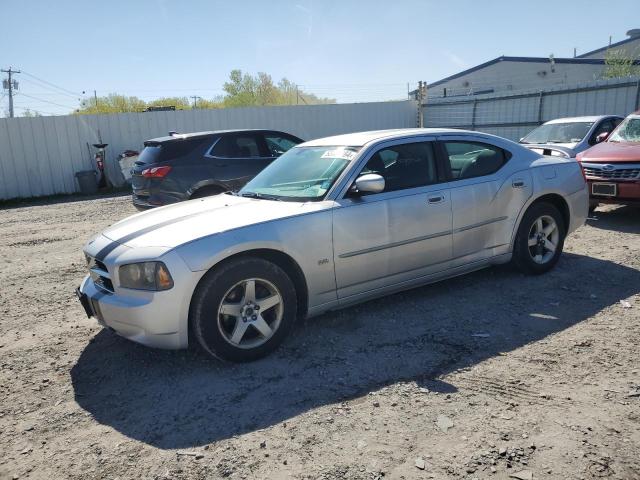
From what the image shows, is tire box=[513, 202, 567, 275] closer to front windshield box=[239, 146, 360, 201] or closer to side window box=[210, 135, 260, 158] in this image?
front windshield box=[239, 146, 360, 201]

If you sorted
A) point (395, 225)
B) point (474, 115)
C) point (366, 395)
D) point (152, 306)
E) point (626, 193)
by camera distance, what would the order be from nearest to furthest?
point (366, 395)
point (152, 306)
point (395, 225)
point (626, 193)
point (474, 115)

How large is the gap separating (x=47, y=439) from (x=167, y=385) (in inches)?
30.7

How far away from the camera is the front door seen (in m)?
4.05

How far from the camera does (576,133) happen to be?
10031 millimetres

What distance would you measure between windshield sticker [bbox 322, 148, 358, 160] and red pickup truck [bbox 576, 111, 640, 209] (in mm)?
4980

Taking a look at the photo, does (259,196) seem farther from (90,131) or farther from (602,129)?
(90,131)

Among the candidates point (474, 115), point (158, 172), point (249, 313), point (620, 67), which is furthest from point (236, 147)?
point (620, 67)

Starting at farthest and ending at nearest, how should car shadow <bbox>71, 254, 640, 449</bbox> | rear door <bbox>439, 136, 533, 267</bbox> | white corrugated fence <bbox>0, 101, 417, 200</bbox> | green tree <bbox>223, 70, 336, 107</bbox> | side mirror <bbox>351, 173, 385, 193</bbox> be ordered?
green tree <bbox>223, 70, 336, 107</bbox>
white corrugated fence <bbox>0, 101, 417, 200</bbox>
rear door <bbox>439, 136, 533, 267</bbox>
side mirror <bbox>351, 173, 385, 193</bbox>
car shadow <bbox>71, 254, 640, 449</bbox>

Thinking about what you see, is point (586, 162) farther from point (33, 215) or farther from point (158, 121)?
point (158, 121)

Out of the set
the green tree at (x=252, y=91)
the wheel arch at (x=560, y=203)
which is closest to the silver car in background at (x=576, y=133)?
the wheel arch at (x=560, y=203)

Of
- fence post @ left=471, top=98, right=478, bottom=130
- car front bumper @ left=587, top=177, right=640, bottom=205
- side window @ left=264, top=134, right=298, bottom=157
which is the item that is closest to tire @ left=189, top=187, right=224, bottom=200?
side window @ left=264, top=134, right=298, bottom=157

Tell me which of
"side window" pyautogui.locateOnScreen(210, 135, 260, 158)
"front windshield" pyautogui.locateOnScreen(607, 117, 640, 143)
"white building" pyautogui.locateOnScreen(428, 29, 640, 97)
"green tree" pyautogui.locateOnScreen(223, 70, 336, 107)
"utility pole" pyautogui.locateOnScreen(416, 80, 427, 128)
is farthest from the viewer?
"green tree" pyautogui.locateOnScreen(223, 70, 336, 107)

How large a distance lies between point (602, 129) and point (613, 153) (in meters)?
2.61

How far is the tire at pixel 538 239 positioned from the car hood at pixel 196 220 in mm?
2307
